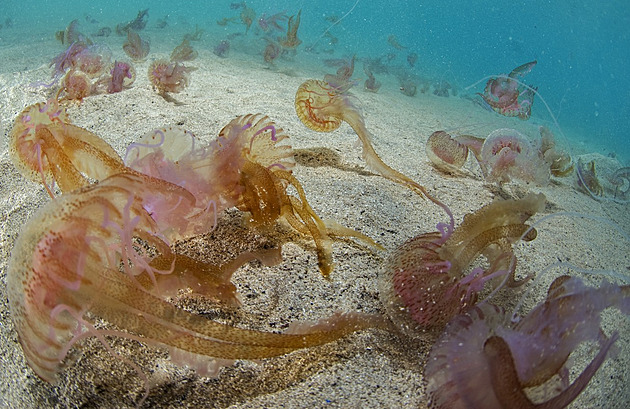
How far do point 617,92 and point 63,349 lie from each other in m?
58.8

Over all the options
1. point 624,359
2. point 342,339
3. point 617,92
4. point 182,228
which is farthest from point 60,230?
point 617,92

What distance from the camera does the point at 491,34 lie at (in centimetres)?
7825

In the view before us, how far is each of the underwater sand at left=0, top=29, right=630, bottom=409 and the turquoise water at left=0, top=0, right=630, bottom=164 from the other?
13052 millimetres

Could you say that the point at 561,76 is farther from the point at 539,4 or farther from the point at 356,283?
the point at 356,283

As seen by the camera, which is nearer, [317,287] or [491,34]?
[317,287]

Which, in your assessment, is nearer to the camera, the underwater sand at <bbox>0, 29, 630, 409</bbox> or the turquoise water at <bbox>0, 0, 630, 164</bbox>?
the underwater sand at <bbox>0, 29, 630, 409</bbox>

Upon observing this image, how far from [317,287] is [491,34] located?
93.1 m

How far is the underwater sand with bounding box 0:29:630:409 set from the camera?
140cm

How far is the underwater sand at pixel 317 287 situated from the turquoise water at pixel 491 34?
1305 cm

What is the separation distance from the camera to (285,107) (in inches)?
194

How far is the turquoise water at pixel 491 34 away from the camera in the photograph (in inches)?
1071

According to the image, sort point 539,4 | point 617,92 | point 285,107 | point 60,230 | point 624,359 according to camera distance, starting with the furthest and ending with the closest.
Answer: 1. point 539,4
2. point 617,92
3. point 285,107
4. point 624,359
5. point 60,230

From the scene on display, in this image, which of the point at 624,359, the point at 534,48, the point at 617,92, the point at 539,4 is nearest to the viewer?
the point at 624,359

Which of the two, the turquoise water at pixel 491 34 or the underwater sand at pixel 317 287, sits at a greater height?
the underwater sand at pixel 317 287
